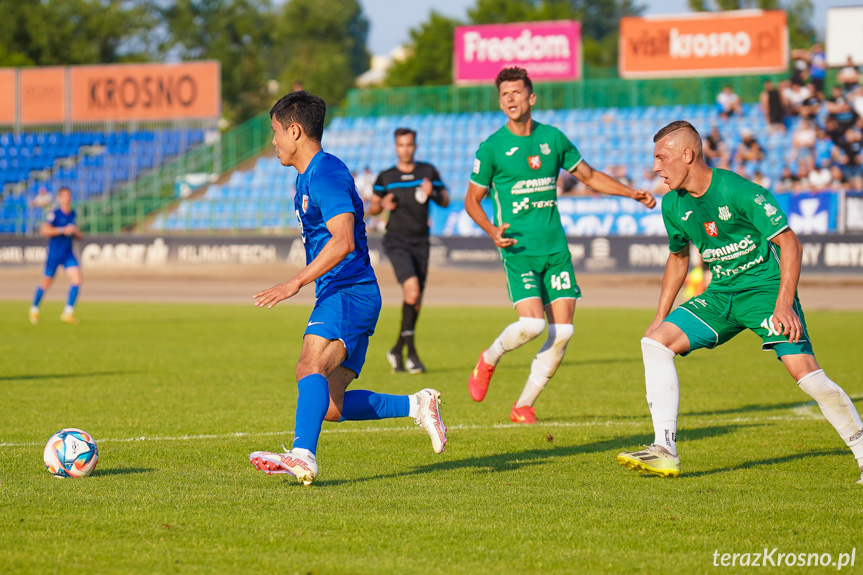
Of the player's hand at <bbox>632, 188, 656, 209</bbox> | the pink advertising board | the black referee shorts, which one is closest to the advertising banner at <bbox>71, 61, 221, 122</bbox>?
the pink advertising board

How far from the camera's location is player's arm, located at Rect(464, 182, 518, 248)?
773cm

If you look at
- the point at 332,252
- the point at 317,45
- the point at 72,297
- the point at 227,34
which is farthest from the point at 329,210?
the point at 317,45

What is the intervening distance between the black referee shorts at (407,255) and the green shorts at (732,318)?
579cm

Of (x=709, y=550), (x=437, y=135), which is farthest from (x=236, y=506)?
(x=437, y=135)

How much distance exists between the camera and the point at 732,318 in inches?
227

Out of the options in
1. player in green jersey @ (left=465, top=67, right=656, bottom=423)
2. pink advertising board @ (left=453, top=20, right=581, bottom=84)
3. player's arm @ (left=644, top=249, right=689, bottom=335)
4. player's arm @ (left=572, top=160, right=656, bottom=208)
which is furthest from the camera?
pink advertising board @ (left=453, top=20, right=581, bottom=84)

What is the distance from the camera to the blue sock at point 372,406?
19.4 feet

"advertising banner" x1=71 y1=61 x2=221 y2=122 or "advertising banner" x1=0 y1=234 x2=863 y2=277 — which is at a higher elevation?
"advertising banner" x1=71 y1=61 x2=221 y2=122

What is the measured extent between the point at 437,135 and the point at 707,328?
31.9 meters

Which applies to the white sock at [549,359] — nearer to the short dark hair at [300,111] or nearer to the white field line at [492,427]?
the white field line at [492,427]

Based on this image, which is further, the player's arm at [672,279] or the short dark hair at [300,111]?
the player's arm at [672,279]

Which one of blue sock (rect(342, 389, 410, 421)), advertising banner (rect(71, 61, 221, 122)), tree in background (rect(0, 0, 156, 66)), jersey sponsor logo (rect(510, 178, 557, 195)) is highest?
tree in background (rect(0, 0, 156, 66))

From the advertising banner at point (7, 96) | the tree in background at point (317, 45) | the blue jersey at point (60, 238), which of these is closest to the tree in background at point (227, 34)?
the tree in background at point (317, 45)

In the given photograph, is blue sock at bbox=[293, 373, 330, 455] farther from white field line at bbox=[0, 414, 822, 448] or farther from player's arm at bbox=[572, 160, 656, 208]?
player's arm at bbox=[572, 160, 656, 208]
